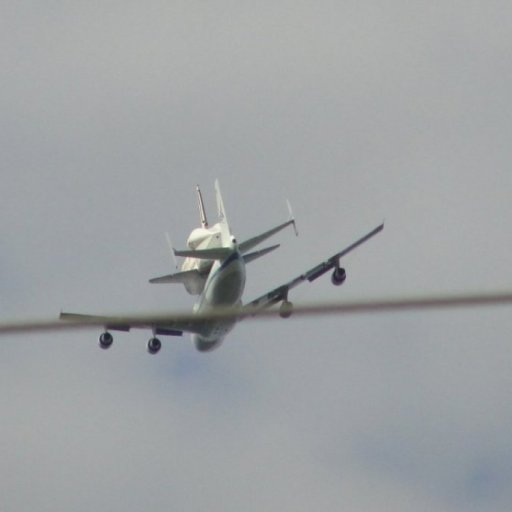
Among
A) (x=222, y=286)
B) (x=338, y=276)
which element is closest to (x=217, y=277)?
(x=222, y=286)

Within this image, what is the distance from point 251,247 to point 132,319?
9288cm

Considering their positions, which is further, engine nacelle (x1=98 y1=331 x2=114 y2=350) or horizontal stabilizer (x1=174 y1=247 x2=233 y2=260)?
engine nacelle (x1=98 y1=331 x2=114 y2=350)

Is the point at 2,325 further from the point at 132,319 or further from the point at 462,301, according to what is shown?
the point at 462,301

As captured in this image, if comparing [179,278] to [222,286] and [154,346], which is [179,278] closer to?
[154,346]

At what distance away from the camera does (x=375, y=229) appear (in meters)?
110

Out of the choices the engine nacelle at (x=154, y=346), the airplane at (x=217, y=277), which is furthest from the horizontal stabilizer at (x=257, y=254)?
the engine nacelle at (x=154, y=346)

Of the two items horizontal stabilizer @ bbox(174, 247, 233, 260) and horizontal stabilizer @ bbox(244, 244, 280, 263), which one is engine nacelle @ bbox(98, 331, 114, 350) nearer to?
horizontal stabilizer @ bbox(244, 244, 280, 263)

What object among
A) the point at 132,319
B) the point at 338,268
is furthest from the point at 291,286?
the point at 132,319

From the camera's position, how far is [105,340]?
107000 mm

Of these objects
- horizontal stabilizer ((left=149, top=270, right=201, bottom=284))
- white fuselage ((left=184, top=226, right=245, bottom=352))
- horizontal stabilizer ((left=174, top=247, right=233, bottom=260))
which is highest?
horizontal stabilizer ((left=149, top=270, right=201, bottom=284))

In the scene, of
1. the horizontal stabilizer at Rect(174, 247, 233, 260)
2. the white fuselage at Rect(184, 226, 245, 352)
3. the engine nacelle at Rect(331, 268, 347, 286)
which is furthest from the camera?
the engine nacelle at Rect(331, 268, 347, 286)

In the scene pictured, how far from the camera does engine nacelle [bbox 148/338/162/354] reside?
108 metres

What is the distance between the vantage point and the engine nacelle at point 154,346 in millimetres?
108312

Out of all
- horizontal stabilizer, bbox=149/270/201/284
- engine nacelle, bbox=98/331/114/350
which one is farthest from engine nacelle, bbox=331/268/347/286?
engine nacelle, bbox=98/331/114/350
